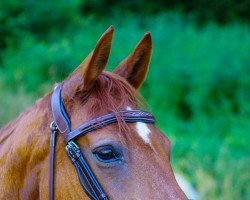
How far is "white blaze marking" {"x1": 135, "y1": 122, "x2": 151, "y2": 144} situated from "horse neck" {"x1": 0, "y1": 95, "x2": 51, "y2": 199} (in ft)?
1.61

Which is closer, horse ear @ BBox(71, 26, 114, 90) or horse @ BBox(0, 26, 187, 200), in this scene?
horse @ BBox(0, 26, 187, 200)

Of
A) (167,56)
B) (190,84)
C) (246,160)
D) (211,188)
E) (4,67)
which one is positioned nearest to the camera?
(211,188)

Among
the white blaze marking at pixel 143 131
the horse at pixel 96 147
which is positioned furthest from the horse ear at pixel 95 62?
the white blaze marking at pixel 143 131

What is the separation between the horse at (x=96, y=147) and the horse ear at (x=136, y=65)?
0.02 meters

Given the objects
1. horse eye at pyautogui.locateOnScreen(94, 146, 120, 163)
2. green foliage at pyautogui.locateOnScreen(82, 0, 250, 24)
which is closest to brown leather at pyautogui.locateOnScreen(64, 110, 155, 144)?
horse eye at pyautogui.locateOnScreen(94, 146, 120, 163)

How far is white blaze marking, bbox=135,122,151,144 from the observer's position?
8.20 ft

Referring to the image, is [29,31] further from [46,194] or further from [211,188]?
[46,194]

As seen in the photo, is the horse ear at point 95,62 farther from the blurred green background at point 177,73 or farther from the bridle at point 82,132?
the blurred green background at point 177,73

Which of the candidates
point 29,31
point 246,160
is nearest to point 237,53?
point 29,31

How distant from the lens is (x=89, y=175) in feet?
8.04

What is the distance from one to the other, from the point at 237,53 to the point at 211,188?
25.8 ft

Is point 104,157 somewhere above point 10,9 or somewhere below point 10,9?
below

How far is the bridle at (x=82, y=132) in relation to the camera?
2447 mm

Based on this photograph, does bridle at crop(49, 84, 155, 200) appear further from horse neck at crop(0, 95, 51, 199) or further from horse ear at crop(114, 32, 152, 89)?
horse ear at crop(114, 32, 152, 89)
